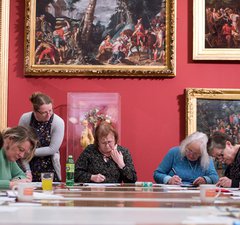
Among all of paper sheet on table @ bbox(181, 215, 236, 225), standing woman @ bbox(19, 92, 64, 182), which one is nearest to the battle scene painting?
standing woman @ bbox(19, 92, 64, 182)

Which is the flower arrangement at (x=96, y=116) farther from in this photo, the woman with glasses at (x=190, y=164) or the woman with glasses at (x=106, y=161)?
the woman with glasses at (x=190, y=164)

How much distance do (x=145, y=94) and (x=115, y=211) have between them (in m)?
4.72

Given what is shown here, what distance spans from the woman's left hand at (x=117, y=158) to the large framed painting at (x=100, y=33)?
1.71 m

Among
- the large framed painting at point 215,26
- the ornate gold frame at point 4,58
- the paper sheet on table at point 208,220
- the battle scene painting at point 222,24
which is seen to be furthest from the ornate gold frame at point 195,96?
the paper sheet on table at point 208,220

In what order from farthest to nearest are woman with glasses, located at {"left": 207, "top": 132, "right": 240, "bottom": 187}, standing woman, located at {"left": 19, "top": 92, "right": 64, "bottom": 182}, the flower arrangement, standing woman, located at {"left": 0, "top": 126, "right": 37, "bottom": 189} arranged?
the flower arrangement, standing woman, located at {"left": 19, "top": 92, "right": 64, "bottom": 182}, woman with glasses, located at {"left": 207, "top": 132, "right": 240, "bottom": 187}, standing woman, located at {"left": 0, "top": 126, "right": 37, "bottom": 189}

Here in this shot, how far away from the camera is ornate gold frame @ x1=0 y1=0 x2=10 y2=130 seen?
719 centimetres

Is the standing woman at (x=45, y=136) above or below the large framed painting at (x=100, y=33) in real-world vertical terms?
below

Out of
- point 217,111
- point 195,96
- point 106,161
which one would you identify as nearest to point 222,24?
point 195,96

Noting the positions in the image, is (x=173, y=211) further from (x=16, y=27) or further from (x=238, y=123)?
(x=16, y=27)

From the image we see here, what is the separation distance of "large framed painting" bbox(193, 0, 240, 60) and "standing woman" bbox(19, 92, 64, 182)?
228 cm

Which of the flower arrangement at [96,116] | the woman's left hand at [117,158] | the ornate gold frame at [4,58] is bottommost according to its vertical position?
the woman's left hand at [117,158]

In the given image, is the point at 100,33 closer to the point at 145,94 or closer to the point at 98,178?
the point at 145,94

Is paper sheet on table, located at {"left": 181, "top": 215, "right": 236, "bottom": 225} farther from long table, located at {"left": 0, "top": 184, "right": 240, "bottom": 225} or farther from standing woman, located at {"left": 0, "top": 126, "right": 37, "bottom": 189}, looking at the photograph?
standing woman, located at {"left": 0, "top": 126, "right": 37, "bottom": 189}

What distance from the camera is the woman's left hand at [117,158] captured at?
5805 millimetres
